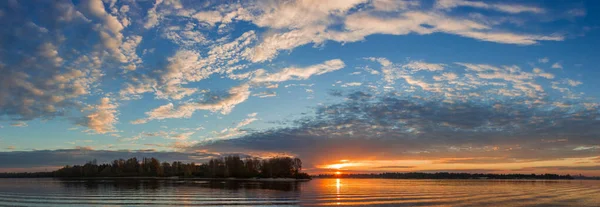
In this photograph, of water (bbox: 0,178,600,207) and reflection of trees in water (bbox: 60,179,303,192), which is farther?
reflection of trees in water (bbox: 60,179,303,192)

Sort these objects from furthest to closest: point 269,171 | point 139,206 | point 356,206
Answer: point 269,171 → point 356,206 → point 139,206

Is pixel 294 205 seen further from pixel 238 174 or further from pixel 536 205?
pixel 238 174

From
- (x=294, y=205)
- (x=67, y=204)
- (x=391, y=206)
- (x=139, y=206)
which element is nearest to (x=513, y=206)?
(x=391, y=206)

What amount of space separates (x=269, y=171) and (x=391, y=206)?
162 meters

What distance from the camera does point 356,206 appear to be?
39938mm

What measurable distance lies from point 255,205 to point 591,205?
1575 inches

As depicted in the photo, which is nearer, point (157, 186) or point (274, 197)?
point (274, 197)

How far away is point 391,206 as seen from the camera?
40125 mm

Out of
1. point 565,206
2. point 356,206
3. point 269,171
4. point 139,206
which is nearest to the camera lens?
point 139,206

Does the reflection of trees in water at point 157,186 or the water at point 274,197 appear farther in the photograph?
the reflection of trees in water at point 157,186

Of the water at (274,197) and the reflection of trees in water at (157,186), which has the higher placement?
the water at (274,197)

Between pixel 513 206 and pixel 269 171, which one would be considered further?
pixel 269 171

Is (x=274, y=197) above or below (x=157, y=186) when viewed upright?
above

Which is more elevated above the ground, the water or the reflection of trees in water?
the water
